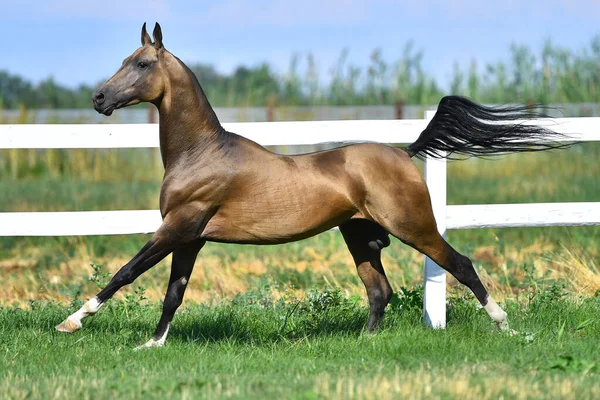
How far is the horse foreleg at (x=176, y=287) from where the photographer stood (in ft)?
20.0

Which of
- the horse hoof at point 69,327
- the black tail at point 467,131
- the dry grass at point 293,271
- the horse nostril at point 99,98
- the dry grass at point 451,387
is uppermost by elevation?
the horse nostril at point 99,98

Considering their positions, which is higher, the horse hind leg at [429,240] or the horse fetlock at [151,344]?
the horse hind leg at [429,240]

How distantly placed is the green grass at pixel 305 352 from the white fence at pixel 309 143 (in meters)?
0.61

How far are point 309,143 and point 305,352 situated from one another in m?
1.71

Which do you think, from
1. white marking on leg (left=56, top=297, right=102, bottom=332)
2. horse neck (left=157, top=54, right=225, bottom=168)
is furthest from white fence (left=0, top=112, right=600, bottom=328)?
white marking on leg (left=56, top=297, right=102, bottom=332)

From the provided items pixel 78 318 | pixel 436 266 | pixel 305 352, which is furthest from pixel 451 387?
pixel 78 318

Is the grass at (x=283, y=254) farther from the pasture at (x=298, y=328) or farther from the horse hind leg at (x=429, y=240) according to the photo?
the horse hind leg at (x=429, y=240)

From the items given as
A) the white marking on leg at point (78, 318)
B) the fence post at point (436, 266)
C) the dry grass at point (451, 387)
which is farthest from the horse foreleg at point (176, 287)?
the fence post at point (436, 266)

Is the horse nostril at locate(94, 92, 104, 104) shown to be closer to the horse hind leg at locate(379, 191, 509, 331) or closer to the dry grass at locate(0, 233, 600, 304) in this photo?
the horse hind leg at locate(379, 191, 509, 331)

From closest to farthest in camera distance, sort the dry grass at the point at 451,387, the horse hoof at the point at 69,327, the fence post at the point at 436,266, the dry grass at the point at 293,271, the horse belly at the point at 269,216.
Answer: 1. the dry grass at the point at 451,387
2. the horse hoof at the point at 69,327
3. the horse belly at the point at 269,216
4. the fence post at the point at 436,266
5. the dry grass at the point at 293,271

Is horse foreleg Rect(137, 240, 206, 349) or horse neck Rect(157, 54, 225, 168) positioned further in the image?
horse foreleg Rect(137, 240, 206, 349)

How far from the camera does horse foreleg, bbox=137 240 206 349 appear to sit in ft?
20.0

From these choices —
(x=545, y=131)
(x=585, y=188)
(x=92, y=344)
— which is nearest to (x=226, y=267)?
(x=92, y=344)

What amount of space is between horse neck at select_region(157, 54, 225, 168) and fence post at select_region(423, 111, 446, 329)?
5.57 feet
